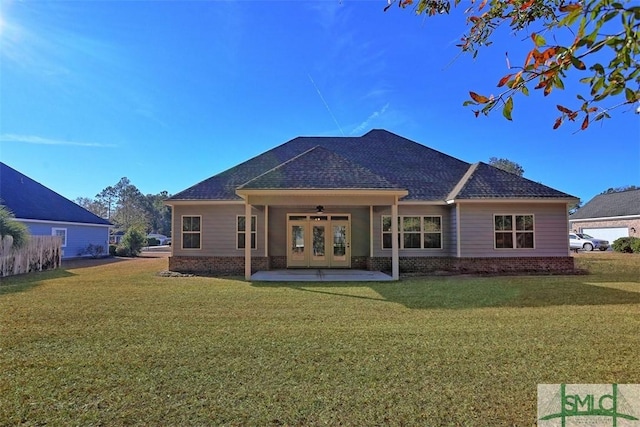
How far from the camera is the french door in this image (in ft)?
51.3

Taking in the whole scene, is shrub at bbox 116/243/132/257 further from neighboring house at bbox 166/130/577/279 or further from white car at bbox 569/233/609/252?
white car at bbox 569/233/609/252

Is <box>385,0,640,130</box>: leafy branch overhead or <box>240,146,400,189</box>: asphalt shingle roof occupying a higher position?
<box>240,146,400,189</box>: asphalt shingle roof

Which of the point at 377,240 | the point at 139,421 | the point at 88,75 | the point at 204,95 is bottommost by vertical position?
the point at 139,421

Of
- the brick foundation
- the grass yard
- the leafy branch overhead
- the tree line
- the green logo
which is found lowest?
the green logo

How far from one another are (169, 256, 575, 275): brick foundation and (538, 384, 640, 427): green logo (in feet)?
35.2

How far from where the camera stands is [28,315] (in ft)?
22.6

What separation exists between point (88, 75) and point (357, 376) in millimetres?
11835

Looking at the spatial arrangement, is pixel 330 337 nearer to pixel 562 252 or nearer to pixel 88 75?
pixel 88 75

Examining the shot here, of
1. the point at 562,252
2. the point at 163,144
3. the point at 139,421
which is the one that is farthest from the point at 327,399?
the point at 163,144

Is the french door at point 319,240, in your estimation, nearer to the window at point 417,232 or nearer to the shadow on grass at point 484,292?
the window at point 417,232

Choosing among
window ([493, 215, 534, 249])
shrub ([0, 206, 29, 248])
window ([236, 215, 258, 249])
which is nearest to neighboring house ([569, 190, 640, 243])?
window ([493, 215, 534, 249])

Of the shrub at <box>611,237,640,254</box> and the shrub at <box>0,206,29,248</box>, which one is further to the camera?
the shrub at <box>611,237,640,254</box>

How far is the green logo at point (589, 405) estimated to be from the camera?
310 cm

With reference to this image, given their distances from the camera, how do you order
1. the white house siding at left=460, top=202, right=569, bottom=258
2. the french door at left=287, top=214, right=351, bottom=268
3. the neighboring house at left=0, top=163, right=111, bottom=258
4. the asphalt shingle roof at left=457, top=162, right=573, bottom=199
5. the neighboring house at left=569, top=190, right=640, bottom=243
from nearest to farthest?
1. the asphalt shingle roof at left=457, top=162, right=573, bottom=199
2. the white house siding at left=460, top=202, right=569, bottom=258
3. the french door at left=287, top=214, right=351, bottom=268
4. the neighboring house at left=0, top=163, right=111, bottom=258
5. the neighboring house at left=569, top=190, right=640, bottom=243
